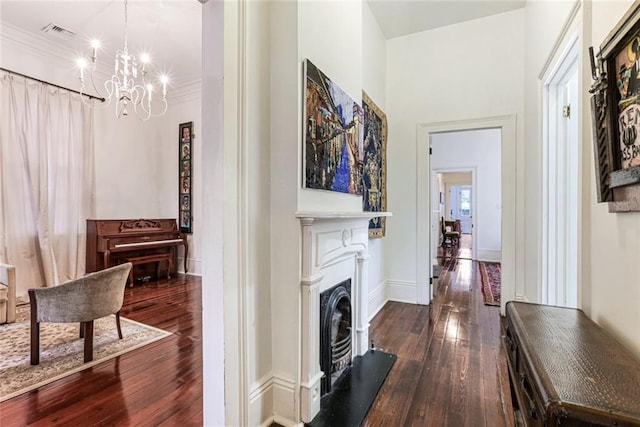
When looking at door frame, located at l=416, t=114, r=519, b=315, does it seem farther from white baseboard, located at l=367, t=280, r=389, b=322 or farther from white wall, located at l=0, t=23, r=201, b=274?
white wall, located at l=0, t=23, r=201, b=274

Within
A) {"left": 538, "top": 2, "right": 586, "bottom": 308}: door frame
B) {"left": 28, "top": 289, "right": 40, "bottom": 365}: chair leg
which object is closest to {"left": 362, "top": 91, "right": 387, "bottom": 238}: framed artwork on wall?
{"left": 538, "top": 2, "right": 586, "bottom": 308}: door frame

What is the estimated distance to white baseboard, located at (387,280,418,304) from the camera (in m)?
3.88

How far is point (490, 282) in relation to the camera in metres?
4.88

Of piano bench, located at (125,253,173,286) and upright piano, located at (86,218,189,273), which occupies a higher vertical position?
upright piano, located at (86,218,189,273)

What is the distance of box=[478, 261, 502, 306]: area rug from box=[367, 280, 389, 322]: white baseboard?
1288 millimetres

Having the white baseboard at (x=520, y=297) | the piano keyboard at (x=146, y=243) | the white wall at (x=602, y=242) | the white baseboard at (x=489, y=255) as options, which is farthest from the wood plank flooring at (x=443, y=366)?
the piano keyboard at (x=146, y=243)

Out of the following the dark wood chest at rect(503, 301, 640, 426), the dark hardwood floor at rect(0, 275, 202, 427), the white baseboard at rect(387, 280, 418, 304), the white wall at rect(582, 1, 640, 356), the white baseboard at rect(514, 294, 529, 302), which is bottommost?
the dark hardwood floor at rect(0, 275, 202, 427)

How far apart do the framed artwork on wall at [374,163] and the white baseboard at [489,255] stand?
14.3ft

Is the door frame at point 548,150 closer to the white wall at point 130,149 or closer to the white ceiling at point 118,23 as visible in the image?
the white ceiling at point 118,23

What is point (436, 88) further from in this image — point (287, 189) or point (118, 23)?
point (118, 23)

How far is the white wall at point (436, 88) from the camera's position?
342cm

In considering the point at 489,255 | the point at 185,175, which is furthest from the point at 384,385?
the point at 489,255

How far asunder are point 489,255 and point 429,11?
550 centimetres

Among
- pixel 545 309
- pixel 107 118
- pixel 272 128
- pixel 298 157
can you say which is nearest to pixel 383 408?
pixel 545 309
